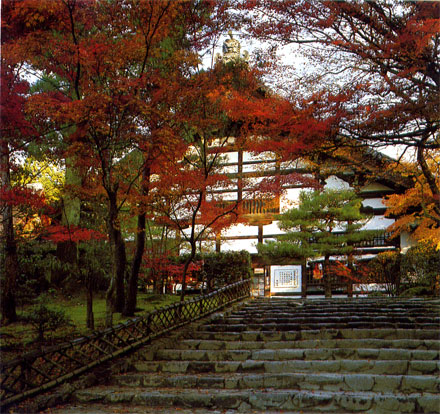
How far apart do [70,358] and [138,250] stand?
5.89m

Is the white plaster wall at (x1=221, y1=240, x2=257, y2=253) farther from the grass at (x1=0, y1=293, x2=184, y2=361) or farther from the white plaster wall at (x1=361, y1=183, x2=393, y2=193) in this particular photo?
A: the grass at (x1=0, y1=293, x2=184, y2=361)

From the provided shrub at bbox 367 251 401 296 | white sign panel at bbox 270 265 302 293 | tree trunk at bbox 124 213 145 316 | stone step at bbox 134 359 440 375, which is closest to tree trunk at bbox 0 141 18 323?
tree trunk at bbox 124 213 145 316

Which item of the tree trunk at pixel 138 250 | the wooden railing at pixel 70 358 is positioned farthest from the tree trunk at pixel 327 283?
the tree trunk at pixel 138 250

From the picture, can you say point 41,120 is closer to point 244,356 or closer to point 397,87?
point 244,356

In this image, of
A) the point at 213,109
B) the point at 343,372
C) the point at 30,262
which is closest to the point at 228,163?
the point at 30,262

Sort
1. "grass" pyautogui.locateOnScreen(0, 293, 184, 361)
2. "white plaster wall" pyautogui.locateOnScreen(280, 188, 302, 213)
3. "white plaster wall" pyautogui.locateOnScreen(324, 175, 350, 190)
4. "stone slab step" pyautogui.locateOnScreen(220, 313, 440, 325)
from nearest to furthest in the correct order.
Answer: "stone slab step" pyautogui.locateOnScreen(220, 313, 440, 325) < "grass" pyautogui.locateOnScreen(0, 293, 184, 361) < "white plaster wall" pyautogui.locateOnScreen(324, 175, 350, 190) < "white plaster wall" pyautogui.locateOnScreen(280, 188, 302, 213)

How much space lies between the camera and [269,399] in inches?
309

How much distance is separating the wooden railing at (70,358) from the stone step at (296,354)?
90cm

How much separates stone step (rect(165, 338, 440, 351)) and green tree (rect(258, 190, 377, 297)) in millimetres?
11069

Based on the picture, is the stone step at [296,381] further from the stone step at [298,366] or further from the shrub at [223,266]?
the shrub at [223,266]

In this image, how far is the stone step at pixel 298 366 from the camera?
8594 millimetres

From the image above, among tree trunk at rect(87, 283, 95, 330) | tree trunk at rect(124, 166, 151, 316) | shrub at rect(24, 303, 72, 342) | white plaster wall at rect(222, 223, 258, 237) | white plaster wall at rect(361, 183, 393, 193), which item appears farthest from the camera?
Result: white plaster wall at rect(222, 223, 258, 237)

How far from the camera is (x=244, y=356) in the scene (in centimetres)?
1008

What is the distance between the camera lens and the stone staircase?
7727mm
